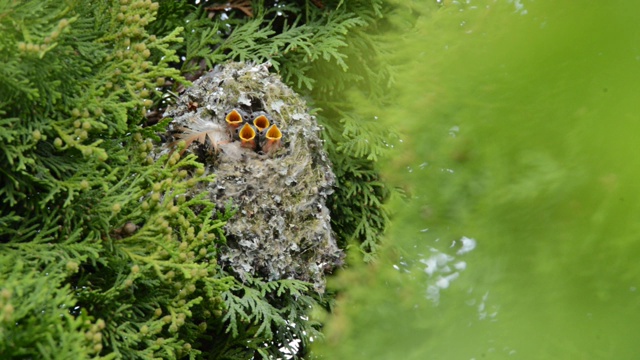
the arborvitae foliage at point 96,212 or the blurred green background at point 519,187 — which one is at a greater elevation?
the blurred green background at point 519,187

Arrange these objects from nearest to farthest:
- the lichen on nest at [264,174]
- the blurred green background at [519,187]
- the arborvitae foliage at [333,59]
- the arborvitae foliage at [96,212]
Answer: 1. the blurred green background at [519,187]
2. the arborvitae foliage at [96,212]
3. the lichen on nest at [264,174]
4. the arborvitae foliage at [333,59]

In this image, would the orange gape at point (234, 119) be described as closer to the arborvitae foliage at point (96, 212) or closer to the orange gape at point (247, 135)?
the orange gape at point (247, 135)

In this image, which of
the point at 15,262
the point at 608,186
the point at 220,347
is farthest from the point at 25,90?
the point at 608,186

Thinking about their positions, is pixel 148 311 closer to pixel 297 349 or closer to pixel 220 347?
pixel 220 347

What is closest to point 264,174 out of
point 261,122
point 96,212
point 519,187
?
point 261,122

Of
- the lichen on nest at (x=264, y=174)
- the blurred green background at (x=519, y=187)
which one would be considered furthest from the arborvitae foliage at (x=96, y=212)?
the blurred green background at (x=519, y=187)

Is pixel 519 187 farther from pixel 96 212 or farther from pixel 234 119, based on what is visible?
pixel 234 119

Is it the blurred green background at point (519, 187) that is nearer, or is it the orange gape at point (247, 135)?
the blurred green background at point (519, 187)

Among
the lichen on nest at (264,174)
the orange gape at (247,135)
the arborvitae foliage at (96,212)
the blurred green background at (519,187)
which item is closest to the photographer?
the blurred green background at (519,187)
